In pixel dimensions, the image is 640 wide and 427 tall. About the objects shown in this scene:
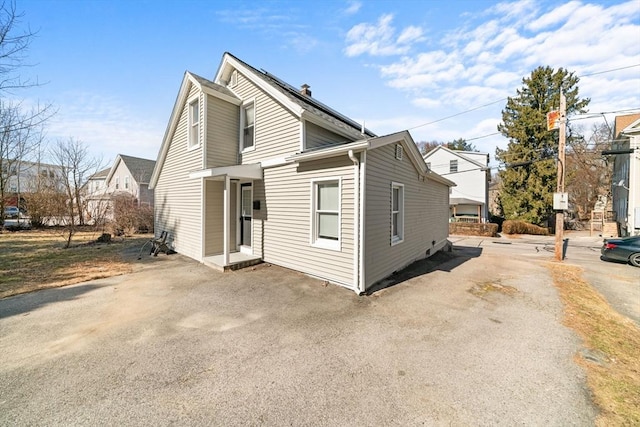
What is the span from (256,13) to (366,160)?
6420mm

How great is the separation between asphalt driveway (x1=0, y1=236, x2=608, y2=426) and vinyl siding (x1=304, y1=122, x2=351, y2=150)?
4.06 metres

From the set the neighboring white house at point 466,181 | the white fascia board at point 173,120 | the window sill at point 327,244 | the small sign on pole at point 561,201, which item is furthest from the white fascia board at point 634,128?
the white fascia board at point 173,120

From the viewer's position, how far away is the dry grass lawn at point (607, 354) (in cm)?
268

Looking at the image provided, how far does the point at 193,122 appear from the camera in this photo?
9.66 m

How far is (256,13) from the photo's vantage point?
26.8ft

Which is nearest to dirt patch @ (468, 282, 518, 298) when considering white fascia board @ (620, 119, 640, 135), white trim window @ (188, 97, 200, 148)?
white trim window @ (188, 97, 200, 148)

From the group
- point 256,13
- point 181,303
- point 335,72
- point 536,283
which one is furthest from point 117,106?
point 536,283

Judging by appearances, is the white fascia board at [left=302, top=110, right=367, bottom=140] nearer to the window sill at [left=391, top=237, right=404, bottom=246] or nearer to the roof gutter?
the roof gutter

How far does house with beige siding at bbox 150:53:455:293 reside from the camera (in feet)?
20.3

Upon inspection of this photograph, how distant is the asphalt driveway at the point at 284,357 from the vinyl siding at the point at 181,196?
3.30 meters

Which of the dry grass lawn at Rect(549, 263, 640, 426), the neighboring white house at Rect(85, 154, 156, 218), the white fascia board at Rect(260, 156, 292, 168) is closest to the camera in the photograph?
the dry grass lawn at Rect(549, 263, 640, 426)

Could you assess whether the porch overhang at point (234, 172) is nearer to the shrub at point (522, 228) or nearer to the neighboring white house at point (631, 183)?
the neighboring white house at point (631, 183)

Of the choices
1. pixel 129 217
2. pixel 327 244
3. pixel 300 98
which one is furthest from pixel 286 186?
pixel 129 217

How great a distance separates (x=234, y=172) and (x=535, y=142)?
27.9 metres
